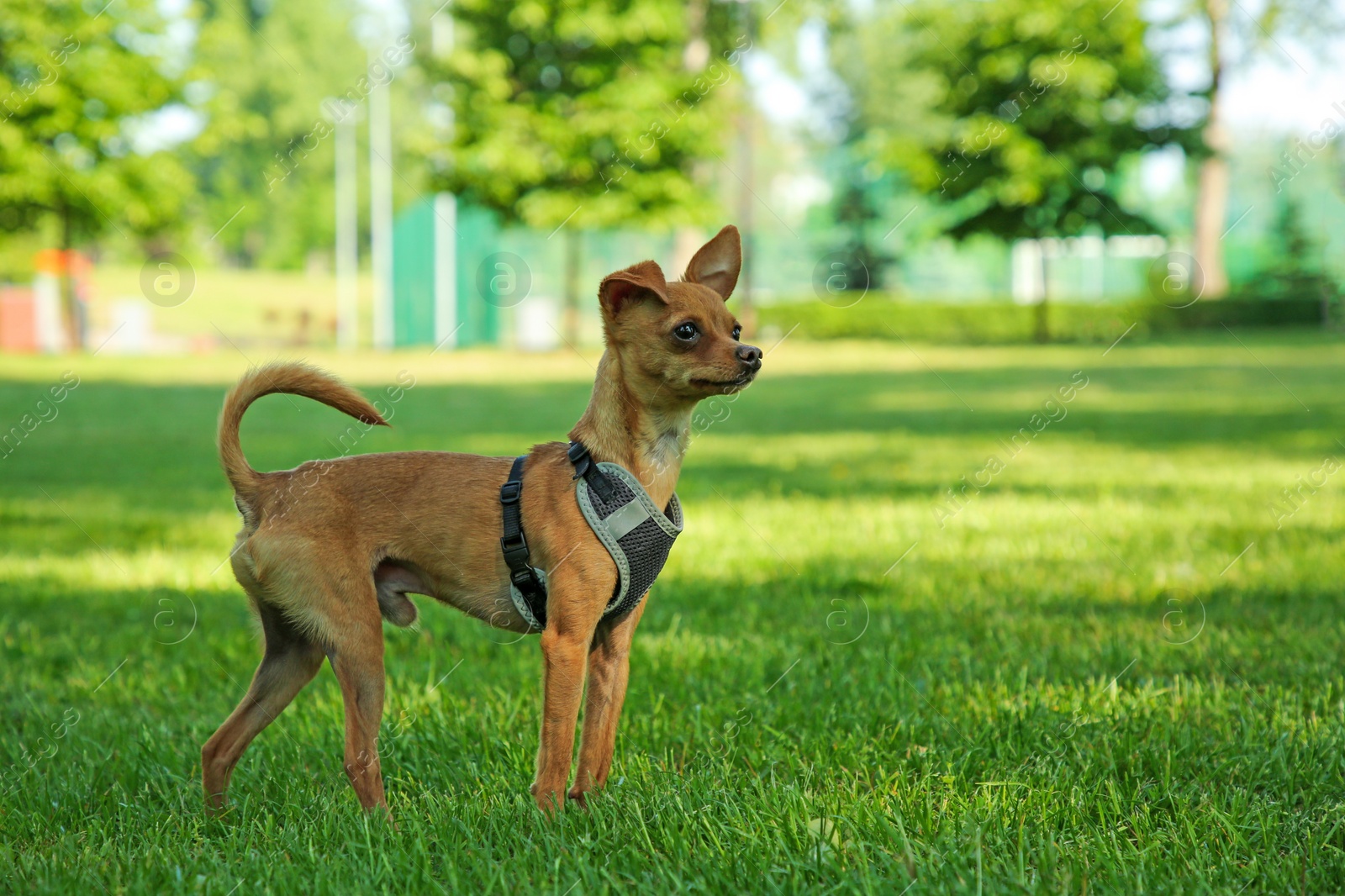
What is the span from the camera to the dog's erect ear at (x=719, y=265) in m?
3.55

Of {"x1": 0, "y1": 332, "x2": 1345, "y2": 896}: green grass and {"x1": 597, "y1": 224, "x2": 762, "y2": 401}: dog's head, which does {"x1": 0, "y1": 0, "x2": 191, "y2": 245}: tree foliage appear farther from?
{"x1": 597, "y1": 224, "x2": 762, "y2": 401}: dog's head

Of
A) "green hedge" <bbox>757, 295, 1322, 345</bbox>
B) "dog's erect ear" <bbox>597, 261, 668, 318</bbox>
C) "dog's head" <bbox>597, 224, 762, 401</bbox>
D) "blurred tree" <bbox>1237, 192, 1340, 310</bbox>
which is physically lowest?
"dog's head" <bbox>597, 224, 762, 401</bbox>

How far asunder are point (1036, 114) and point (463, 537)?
101 ft

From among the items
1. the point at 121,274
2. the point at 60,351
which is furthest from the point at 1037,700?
the point at 121,274

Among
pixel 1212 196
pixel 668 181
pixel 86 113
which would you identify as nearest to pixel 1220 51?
pixel 1212 196

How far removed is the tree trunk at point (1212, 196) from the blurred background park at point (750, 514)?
23 cm

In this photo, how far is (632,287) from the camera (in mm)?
3227

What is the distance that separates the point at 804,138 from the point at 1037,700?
7502cm

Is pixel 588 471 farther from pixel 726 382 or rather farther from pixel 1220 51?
pixel 1220 51

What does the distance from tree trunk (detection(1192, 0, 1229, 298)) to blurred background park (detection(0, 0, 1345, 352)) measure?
0.16 meters

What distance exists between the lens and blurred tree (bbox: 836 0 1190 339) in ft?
97.5

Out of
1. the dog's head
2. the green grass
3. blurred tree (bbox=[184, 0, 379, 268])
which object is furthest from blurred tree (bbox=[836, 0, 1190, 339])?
blurred tree (bbox=[184, 0, 379, 268])

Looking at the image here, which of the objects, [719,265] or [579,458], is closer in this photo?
[579,458]

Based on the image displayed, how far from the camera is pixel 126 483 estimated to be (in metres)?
10.1
